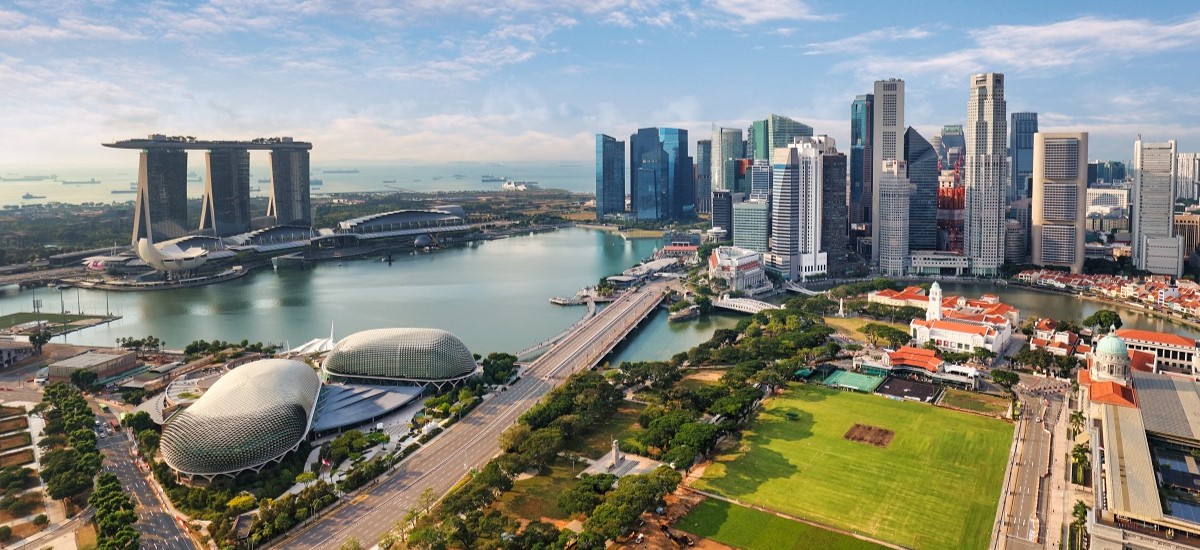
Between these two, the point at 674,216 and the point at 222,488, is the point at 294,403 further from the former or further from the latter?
the point at 674,216

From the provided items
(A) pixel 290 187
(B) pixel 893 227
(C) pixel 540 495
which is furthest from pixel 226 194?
(C) pixel 540 495

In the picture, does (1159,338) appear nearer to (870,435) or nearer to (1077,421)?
(1077,421)

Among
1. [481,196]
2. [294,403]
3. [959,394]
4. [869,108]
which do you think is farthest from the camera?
[481,196]

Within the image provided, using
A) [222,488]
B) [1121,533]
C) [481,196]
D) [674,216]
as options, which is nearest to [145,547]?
[222,488]

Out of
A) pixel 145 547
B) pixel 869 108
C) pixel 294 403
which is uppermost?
pixel 869 108

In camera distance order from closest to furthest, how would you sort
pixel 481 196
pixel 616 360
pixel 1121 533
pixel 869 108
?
pixel 1121 533, pixel 616 360, pixel 869 108, pixel 481 196

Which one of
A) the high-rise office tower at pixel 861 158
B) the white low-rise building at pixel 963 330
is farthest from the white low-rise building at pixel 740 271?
the high-rise office tower at pixel 861 158

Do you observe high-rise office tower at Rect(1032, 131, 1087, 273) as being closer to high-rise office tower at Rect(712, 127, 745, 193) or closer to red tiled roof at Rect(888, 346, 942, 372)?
red tiled roof at Rect(888, 346, 942, 372)
